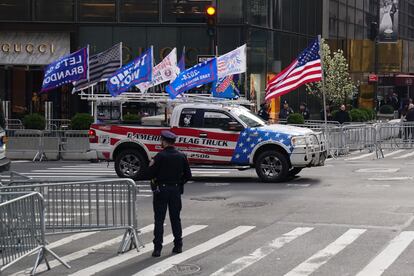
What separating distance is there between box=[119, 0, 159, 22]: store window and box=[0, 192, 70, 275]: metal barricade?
2957 centimetres

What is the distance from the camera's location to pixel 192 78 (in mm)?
23344

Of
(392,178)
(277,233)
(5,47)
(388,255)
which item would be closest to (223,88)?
(392,178)

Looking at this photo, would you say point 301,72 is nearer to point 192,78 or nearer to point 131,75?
point 192,78

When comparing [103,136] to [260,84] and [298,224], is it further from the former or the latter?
[260,84]

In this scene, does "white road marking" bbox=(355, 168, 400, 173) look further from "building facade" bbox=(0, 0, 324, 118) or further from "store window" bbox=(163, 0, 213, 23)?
"store window" bbox=(163, 0, 213, 23)

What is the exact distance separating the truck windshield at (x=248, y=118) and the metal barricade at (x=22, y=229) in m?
9.65

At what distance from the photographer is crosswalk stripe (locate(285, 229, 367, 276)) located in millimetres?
9141

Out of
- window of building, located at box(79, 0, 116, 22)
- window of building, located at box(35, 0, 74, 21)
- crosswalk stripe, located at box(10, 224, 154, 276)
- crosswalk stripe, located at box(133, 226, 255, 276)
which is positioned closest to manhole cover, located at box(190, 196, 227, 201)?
crosswalk stripe, located at box(133, 226, 255, 276)

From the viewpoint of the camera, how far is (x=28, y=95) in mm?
40656

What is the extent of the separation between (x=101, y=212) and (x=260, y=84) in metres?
30.5

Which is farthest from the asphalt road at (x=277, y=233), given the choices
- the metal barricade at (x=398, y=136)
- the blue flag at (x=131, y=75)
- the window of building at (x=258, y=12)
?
the window of building at (x=258, y=12)

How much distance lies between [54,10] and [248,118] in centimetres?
2196

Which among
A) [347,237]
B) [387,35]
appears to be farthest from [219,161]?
[387,35]

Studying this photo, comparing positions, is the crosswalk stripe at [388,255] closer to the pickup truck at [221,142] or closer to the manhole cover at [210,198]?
the manhole cover at [210,198]
